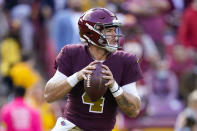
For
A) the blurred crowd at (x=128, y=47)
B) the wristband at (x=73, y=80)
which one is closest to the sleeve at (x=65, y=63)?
the wristband at (x=73, y=80)

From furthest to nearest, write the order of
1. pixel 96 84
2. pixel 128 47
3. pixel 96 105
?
pixel 128 47
pixel 96 105
pixel 96 84

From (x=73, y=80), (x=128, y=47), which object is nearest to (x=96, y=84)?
(x=73, y=80)

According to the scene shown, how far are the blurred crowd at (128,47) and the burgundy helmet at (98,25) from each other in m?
4.26

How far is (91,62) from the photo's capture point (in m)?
5.85

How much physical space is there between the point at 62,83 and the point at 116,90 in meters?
0.43

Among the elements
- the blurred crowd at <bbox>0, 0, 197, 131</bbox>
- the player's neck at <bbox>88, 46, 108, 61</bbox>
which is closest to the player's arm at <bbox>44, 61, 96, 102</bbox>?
the player's neck at <bbox>88, 46, 108, 61</bbox>

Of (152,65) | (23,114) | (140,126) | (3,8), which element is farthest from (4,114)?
(3,8)

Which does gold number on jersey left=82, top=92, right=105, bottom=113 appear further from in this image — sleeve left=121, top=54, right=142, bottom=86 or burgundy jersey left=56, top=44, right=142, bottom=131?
sleeve left=121, top=54, right=142, bottom=86

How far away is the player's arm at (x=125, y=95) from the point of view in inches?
224

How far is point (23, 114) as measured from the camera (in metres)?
9.87

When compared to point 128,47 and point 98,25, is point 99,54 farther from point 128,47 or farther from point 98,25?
point 128,47

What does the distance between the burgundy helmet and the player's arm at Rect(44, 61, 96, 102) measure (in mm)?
242

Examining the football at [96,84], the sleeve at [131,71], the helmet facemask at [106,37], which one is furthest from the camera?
the sleeve at [131,71]

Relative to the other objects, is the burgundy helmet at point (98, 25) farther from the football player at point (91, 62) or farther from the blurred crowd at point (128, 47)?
the blurred crowd at point (128, 47)
